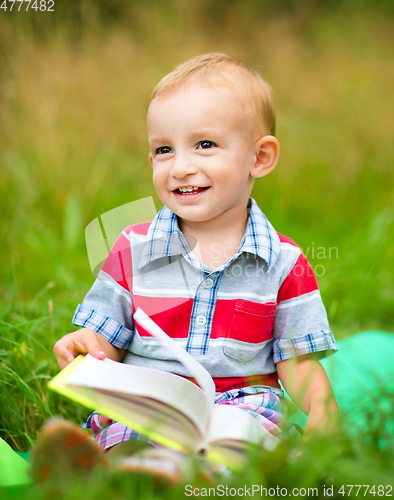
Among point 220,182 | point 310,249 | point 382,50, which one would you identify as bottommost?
point 310,249

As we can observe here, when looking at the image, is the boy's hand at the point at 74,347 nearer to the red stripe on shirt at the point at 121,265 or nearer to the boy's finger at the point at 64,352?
the boy's finger at the point at 64,352

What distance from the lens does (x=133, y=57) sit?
3914mm

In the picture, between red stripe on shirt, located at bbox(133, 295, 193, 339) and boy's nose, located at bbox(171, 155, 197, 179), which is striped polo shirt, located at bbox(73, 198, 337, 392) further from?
boy's nose, located at bbox(171, 155, 197, 179)

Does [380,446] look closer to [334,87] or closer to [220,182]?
[220,182]

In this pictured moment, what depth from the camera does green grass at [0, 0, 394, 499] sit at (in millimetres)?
1365

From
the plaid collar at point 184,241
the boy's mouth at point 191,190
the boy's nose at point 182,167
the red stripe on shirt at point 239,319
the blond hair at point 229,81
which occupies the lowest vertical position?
the red stripe on shirt at point 239,319

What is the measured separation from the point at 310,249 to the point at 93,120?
1.73 meters

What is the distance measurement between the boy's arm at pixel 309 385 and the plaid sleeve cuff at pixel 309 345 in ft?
0.06

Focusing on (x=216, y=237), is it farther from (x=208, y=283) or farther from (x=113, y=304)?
(x=113, y=304)

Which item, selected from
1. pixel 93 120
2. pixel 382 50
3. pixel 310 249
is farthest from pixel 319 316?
pixel 382 50

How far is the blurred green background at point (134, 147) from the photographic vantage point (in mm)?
2057

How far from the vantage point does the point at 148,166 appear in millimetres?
3318

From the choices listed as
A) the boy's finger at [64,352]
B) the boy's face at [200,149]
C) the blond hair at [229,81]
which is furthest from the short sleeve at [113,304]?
the blond hair at [229,81]

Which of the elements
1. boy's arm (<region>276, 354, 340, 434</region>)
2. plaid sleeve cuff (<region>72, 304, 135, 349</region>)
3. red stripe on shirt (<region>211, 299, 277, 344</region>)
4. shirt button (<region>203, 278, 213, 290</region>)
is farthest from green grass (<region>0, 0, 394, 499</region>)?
shirt button (<region>203, 278, 213, 290</region>)
